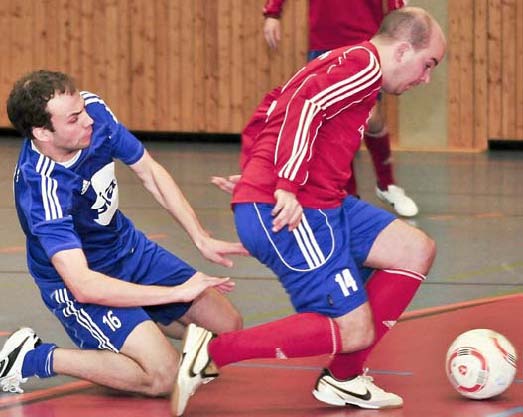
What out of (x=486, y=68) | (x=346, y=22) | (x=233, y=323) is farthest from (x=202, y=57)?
(x=233, y=323)

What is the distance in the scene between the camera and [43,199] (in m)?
3.72

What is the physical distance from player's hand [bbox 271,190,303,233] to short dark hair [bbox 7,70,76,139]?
70 centimetres

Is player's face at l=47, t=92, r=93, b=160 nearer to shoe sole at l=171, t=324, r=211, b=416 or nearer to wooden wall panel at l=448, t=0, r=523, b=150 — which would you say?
shoe sole at l=171, t=324, r=211, b=416

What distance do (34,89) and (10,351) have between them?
2.55ft

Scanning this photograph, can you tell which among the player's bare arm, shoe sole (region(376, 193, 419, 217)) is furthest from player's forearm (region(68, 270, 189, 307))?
shoe sole (region(376, 193, 419, 217))

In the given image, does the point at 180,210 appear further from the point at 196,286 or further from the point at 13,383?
the point at 13,383

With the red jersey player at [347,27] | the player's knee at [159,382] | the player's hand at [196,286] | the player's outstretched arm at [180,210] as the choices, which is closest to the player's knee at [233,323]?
the player's outstretched arm at [180,210]

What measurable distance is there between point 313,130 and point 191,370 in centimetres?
73

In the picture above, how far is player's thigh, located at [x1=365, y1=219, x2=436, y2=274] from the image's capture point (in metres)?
3.80

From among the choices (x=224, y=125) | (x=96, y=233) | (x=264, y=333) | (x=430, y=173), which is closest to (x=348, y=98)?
(x=264, y=333)

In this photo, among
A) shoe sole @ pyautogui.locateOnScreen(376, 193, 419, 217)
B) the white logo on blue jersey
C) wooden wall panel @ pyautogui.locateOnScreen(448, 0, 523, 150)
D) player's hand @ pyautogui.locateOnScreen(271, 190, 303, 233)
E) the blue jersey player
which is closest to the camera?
player's hand @ pyautogui.locateOnScreen(271, 190, 303, 233)

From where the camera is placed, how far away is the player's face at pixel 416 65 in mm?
3691

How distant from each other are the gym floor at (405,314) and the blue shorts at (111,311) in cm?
Answer: 17

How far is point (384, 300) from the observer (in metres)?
3.78
